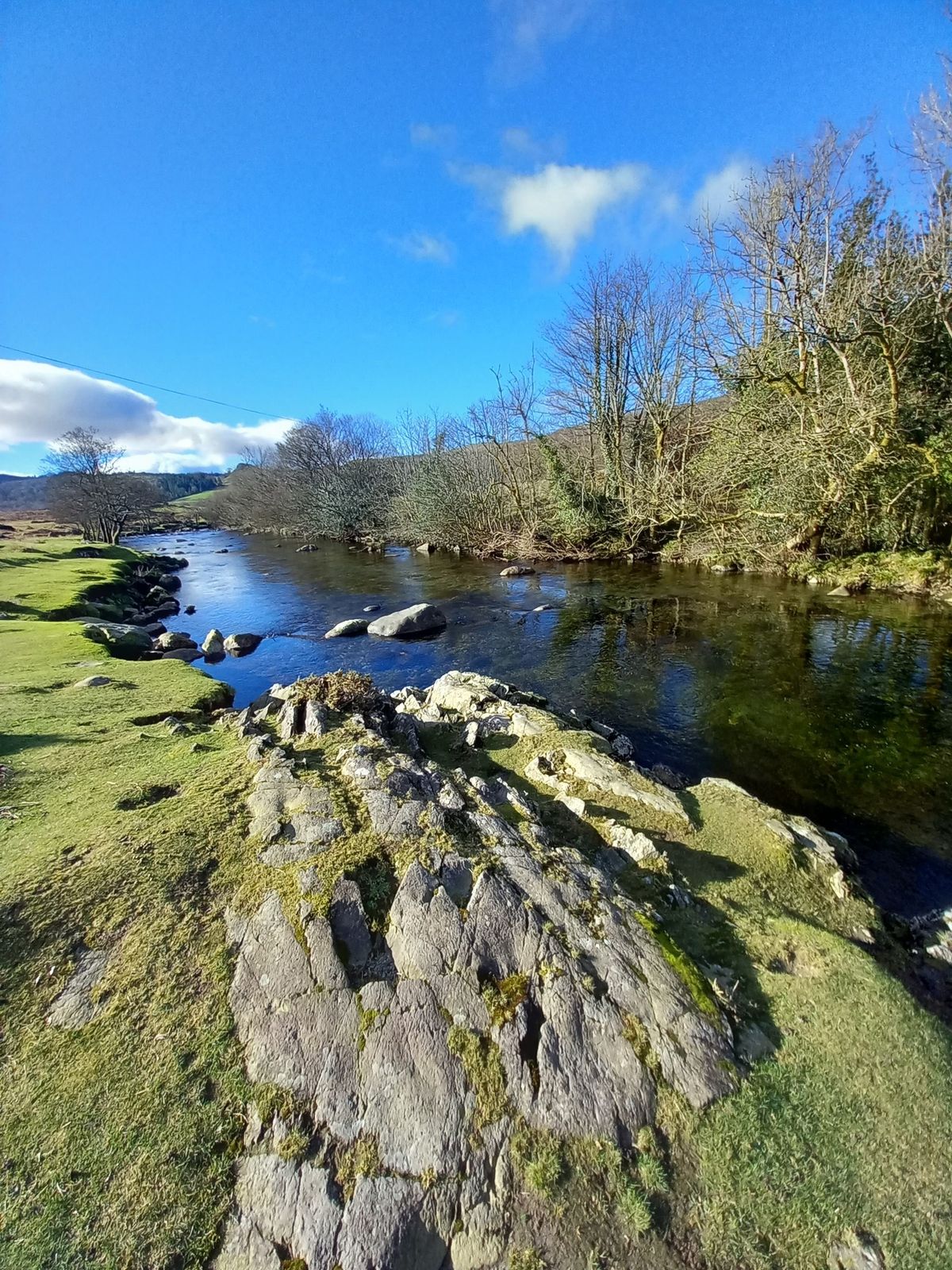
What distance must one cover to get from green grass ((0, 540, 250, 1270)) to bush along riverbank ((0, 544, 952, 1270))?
15mm

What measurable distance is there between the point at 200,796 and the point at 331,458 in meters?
61.8

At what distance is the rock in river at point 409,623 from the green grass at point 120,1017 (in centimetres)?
1205

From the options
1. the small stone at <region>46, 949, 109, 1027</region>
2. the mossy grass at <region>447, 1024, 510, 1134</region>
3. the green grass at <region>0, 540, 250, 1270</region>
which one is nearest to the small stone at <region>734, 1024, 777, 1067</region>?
the mossy grass at <region>447, 1024, 510, 1134</region>

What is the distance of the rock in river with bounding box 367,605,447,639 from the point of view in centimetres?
1827

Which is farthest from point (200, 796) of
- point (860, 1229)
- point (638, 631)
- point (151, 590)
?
point (151, 590)

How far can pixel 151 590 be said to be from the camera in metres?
29.7

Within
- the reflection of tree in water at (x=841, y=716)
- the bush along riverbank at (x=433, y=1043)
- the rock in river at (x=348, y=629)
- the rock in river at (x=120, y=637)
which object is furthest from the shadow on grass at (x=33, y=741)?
the rock in river at (x=348, y=629)

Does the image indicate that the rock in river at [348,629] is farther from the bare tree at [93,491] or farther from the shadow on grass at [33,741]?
the bare tree at [93,491]

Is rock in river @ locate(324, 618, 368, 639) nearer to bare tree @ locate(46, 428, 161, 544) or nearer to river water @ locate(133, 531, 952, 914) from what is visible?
river water @ locate(133, 531, 952, 914)

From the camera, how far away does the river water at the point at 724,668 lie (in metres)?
8.05

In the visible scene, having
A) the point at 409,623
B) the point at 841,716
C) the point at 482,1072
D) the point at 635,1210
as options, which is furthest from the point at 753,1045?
the point at 409,623

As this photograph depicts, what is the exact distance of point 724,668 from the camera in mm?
13641

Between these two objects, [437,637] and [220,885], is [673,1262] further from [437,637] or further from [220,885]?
[437,637]

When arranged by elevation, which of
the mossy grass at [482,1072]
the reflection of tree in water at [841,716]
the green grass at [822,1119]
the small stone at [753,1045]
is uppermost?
the mossy grass at [482,1072]
